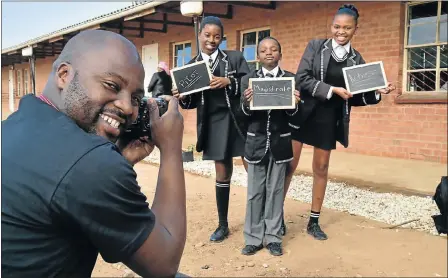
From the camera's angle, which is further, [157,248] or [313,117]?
[313,117]

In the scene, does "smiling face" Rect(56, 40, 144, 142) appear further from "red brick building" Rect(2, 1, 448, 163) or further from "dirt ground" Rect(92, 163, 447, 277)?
"red brick building" Rect(2, 1, 448, 163)

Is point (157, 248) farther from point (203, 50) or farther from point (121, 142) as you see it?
point (203, 50)

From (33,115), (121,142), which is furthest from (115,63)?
(121,142)

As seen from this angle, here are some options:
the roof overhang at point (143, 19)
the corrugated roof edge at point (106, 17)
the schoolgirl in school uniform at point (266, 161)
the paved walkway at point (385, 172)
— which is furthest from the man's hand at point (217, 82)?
the corrugated roof edge at point (106, 17)

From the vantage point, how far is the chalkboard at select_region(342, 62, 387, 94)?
3641 millimetres

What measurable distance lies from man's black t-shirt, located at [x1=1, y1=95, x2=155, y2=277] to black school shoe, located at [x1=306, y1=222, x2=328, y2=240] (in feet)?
9.74

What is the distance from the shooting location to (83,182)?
102 cm

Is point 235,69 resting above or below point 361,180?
above

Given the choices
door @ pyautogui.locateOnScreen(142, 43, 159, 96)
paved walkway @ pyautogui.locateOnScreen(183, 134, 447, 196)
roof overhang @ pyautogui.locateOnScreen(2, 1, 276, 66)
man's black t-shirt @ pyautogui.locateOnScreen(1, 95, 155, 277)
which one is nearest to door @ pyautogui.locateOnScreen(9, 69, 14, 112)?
roof overhang @ pyautogui.locateOnScreen(2, 1, 276, 66)

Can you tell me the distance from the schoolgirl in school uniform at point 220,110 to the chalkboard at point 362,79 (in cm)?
91

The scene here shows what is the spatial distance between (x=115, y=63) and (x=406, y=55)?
25.7 ft

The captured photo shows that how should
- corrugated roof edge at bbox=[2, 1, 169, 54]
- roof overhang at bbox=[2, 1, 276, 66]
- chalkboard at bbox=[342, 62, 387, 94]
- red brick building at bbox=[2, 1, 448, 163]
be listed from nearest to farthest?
chalkboard at bbox=[342, 62, 387, 94] < red brick building at bbox=[2, 1, 448, 163] < roof overhang at bbox=[2, 1, 276, 66] < corrugated roof edge at bbox=[2, 1, 169, 54]

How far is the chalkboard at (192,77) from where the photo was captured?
370 cm

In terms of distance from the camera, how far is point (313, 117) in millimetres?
3855
